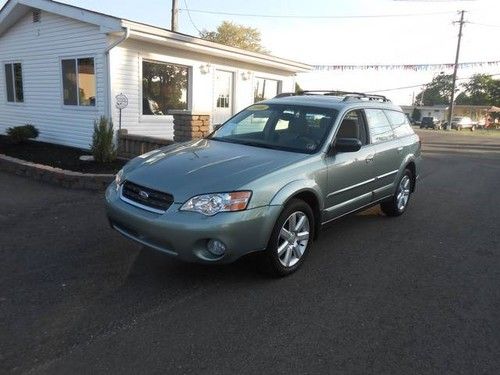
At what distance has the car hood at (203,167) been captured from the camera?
12.2 ft

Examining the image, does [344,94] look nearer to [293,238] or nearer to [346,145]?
[346,145]

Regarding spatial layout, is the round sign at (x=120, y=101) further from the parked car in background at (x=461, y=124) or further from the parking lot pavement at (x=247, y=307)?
the parked car in background at (x=461, y=124)

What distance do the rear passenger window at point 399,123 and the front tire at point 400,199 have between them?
59 cm

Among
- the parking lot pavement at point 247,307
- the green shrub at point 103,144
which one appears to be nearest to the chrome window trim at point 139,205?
the parking lot pavement at point 247,307

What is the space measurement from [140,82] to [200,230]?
28.4ft

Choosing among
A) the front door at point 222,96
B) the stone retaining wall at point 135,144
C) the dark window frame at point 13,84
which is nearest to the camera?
the stone retaining wall at point 135,144

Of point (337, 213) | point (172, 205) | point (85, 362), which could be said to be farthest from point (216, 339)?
point (337, 213)

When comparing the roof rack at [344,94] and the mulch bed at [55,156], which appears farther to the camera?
the mulch bed at [55,156]

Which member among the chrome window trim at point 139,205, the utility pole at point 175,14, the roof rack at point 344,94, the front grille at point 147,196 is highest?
the utility pole at point 175,14

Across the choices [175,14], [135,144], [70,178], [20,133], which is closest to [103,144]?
[135,144]

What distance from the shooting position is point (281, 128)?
504 centimetres

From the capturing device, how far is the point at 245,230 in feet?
12.0

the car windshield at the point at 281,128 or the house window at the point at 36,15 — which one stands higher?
the house window at the point at 36,15

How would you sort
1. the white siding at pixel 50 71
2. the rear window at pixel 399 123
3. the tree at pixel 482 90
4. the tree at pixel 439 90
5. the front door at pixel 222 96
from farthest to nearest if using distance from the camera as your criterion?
the tree at pixel 439 90 → the tree at pixel 482 90 → the front door at pixel 222 96 → the white siding at pixel 50 71 → the rear window at pixel 399 123
